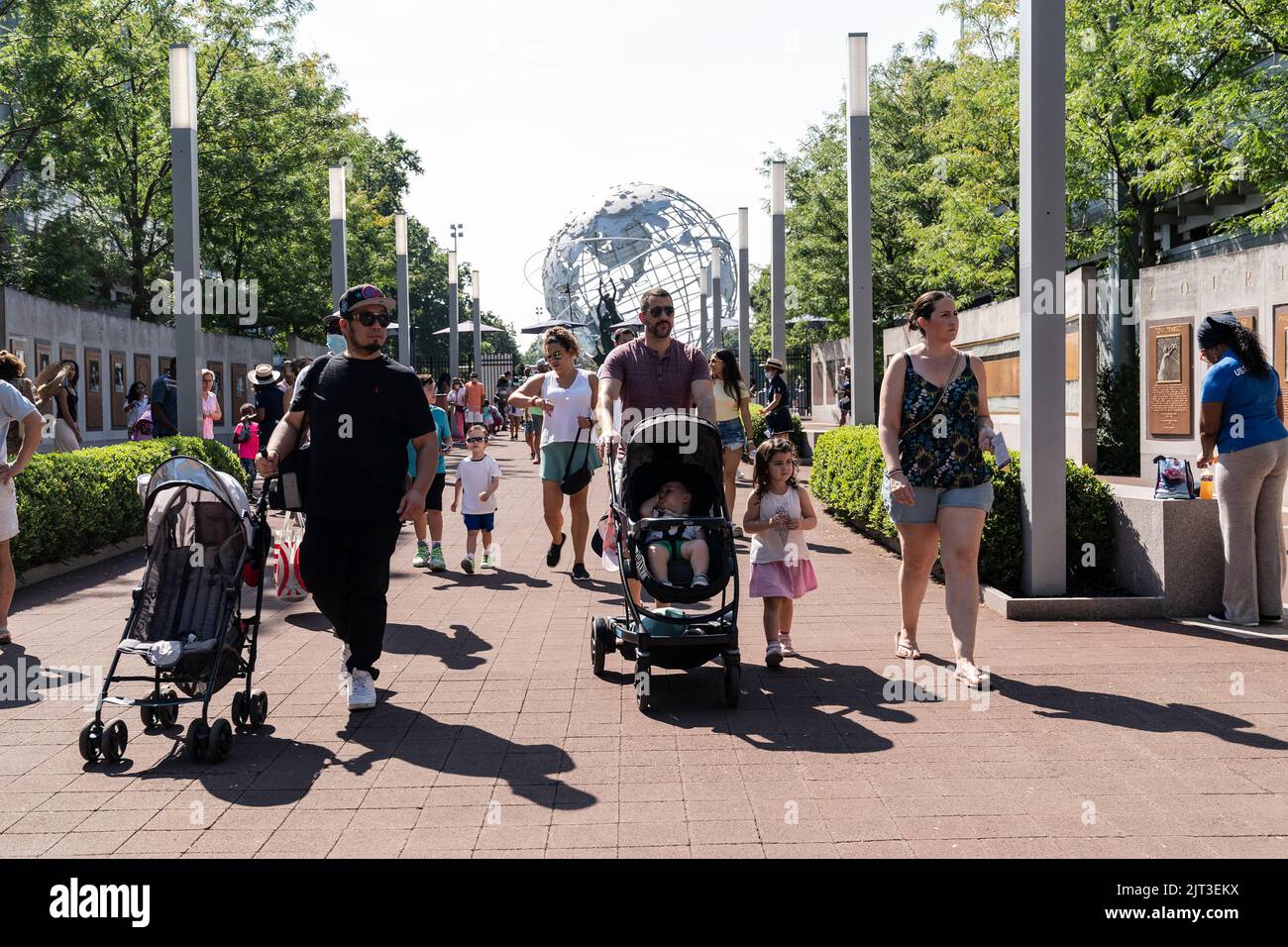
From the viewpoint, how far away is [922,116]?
1378 inches

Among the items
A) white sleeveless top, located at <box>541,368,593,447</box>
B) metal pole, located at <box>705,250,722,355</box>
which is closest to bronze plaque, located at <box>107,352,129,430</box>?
white sleeveless top, located at <box>541,368,593,447</box>

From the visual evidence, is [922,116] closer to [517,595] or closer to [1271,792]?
[517,595]

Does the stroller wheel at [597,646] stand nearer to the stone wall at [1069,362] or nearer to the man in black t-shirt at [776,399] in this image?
the man in black t-shirt at [776,399]

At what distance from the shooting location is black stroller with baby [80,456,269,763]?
5.59 meters

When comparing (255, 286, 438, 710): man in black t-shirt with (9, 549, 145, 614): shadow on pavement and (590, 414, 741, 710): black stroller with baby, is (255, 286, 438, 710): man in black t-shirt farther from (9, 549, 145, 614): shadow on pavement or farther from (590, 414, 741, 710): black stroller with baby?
(9, 549, 145, 614): shadow on pavement

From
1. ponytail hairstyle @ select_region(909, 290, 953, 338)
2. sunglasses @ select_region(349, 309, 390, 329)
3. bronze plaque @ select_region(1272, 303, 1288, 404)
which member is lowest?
sunglasses @ select_region(349, 309, 390, 329)

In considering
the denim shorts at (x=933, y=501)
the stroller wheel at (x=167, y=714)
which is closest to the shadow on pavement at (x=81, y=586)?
the stroller wheel at (x=167, y=714)

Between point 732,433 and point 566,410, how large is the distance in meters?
2.20

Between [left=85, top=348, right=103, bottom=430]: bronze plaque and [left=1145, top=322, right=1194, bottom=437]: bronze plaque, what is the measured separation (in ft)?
53.9

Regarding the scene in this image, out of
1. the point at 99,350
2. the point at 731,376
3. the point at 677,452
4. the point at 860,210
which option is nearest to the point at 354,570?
the point at 677,452

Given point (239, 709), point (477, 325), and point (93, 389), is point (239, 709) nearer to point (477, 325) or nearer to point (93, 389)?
point (93, 389)

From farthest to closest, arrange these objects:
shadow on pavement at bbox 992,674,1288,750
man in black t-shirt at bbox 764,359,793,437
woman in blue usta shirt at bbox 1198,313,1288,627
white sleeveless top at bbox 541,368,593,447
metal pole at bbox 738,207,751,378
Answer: metal pole at bbox 738,207,751,378 < man in black t-shirt at bbox 764,359,793,437 < white sleeveless top at bbox 541,368,593,447 < woman in blue usta shirt at bbox 1198,313,1288,627 < shadow on pavement at bbox 992,674,1288,750

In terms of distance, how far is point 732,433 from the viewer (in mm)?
11930
